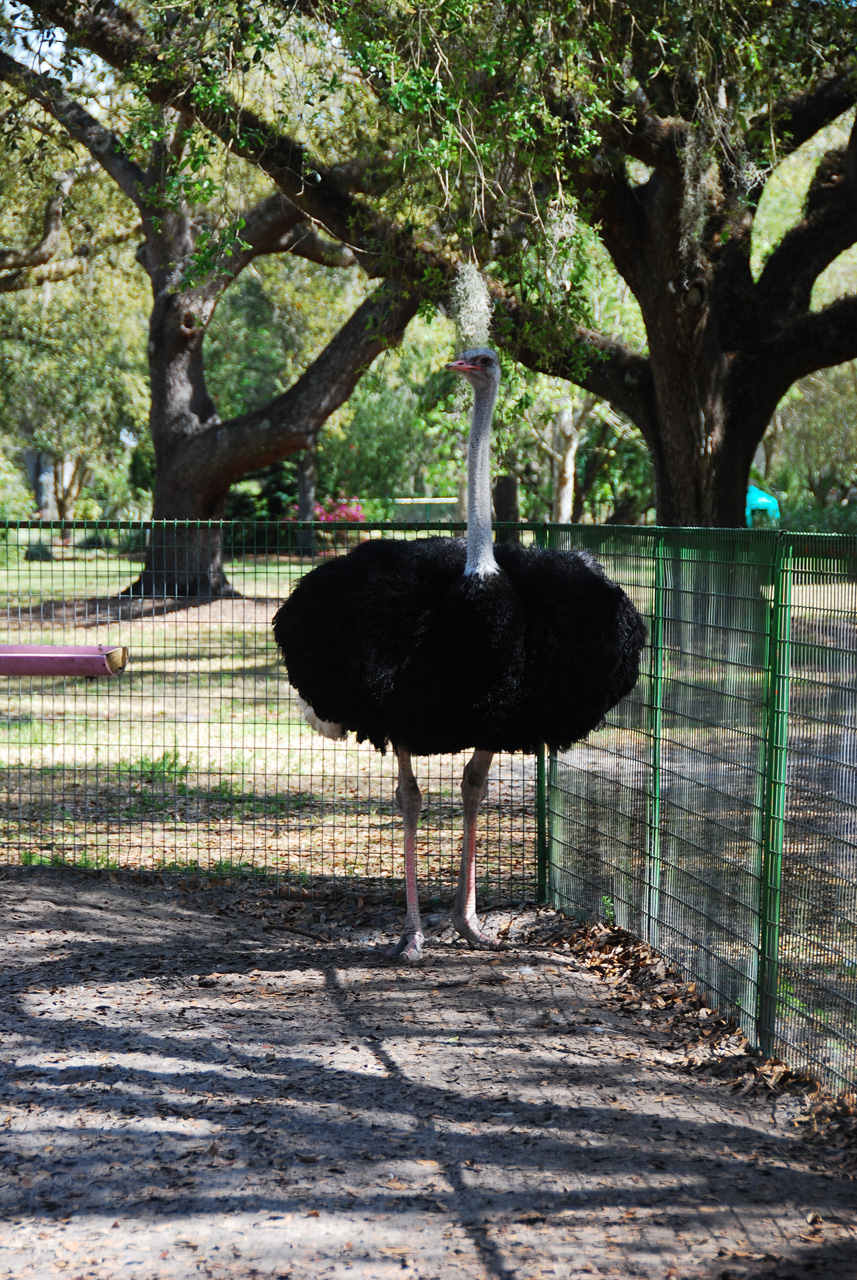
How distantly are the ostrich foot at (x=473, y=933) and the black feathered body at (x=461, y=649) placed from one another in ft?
3.43

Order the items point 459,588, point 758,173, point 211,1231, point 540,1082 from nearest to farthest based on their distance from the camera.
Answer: point 211,1231 → point 540,1082 → point 459,588 → point 758,173

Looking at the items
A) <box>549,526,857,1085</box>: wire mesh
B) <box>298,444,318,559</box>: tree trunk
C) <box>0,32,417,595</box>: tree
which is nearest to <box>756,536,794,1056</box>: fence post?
<box>549,526,857,1085</box>: wire mesh

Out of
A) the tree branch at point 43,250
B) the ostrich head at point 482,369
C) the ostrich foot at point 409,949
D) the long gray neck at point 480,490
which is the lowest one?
the ostrich foot at point 409,949

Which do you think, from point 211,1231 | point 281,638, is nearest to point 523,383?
point 281,638

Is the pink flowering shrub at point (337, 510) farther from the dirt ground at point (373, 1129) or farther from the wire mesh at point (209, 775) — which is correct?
the dirt ground at point (373, 1129)

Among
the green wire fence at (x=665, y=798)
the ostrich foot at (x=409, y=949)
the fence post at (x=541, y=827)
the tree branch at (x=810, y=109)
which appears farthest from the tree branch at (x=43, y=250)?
the ostrich foot at (x=409, y=949)

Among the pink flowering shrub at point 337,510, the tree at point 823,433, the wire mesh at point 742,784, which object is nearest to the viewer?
the wire mesh at point 742,784

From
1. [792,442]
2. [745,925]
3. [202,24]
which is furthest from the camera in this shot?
[792,442]

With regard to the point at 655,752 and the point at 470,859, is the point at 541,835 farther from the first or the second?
the point at 655,752

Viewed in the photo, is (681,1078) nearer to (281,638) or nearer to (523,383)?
(281,638)

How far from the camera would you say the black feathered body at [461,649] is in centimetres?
541

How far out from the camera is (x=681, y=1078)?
15.3 feet

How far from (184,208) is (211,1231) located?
56.0 feet

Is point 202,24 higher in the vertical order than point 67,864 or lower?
higher
